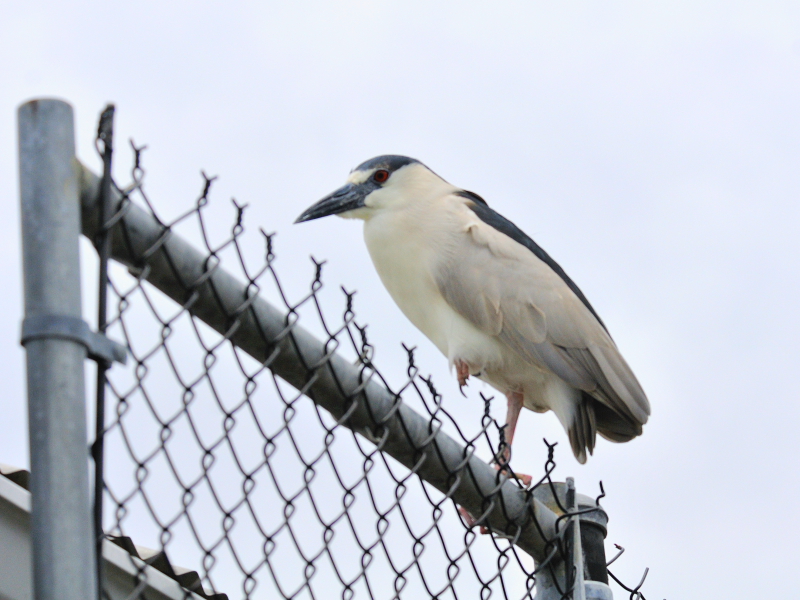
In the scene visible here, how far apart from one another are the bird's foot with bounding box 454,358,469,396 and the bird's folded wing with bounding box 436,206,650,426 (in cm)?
18

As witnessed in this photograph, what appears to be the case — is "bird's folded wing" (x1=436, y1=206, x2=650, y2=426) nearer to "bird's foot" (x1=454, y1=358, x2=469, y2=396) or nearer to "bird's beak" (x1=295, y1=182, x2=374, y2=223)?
"bird's foot" (x1=454, y1=358, x2=469, y2=396)

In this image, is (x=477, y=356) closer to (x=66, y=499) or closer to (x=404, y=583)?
(x=404, y=583)

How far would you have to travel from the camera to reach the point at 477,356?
400 cm

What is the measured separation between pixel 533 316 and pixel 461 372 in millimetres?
378

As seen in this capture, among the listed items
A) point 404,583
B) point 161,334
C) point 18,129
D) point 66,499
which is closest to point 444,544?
point 404,583

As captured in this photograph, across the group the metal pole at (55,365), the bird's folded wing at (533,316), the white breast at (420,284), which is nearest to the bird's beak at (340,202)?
the white breast at (420,284)

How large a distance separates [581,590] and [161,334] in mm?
1244

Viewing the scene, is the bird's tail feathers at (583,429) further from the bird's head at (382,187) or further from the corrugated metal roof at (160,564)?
the corrugated metal roof at (160,564)

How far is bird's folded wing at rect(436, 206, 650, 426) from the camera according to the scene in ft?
12.7

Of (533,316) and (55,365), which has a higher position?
(533,316)

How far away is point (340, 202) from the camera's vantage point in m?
4.12

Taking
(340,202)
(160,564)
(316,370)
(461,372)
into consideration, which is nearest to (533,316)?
(461,372)

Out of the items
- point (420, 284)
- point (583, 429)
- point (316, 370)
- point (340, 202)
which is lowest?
point (316, 370)

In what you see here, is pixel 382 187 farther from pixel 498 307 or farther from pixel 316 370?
pixel 316 370
